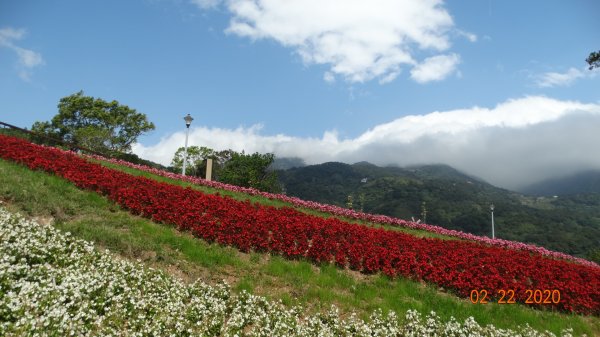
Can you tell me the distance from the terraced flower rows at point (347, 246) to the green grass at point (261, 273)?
410 mm

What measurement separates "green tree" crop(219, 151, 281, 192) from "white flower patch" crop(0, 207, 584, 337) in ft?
91.4

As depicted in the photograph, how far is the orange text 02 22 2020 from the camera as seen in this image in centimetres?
1033

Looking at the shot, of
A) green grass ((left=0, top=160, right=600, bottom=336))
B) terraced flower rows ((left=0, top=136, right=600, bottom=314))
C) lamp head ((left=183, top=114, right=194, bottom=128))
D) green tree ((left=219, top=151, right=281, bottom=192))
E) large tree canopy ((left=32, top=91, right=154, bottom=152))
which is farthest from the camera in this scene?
large tree canopy ((left=32, top=91, right=154, bottom=152))

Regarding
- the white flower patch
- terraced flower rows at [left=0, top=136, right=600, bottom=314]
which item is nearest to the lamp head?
terraced flower rows at [left=0, top=136, right=600, bottom=314]

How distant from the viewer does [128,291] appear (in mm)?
6945

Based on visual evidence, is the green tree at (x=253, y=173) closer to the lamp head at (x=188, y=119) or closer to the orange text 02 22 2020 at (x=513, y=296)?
the lamp head at (x=188, y=119)

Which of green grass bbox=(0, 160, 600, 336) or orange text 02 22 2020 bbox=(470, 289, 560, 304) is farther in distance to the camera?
orange text 02 22 2020 bbox=(470, 289, 560, 304)

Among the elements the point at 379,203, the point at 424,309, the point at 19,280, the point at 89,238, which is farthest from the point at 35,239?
the point at 379,203

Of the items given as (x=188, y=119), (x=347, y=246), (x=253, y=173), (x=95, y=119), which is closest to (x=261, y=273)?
A: (x=347, y=246)

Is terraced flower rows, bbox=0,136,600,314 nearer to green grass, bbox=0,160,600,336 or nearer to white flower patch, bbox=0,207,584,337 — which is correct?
green grass, bbox=0,160,600,336

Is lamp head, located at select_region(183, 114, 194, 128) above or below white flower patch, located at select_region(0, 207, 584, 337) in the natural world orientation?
above

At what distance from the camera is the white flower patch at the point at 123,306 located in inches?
220

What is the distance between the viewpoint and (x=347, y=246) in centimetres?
1126

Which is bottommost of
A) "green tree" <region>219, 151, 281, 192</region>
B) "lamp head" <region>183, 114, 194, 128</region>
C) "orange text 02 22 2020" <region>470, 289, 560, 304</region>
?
"orange text 02 22 2020" <region>470, 289, 560, 304</region>
